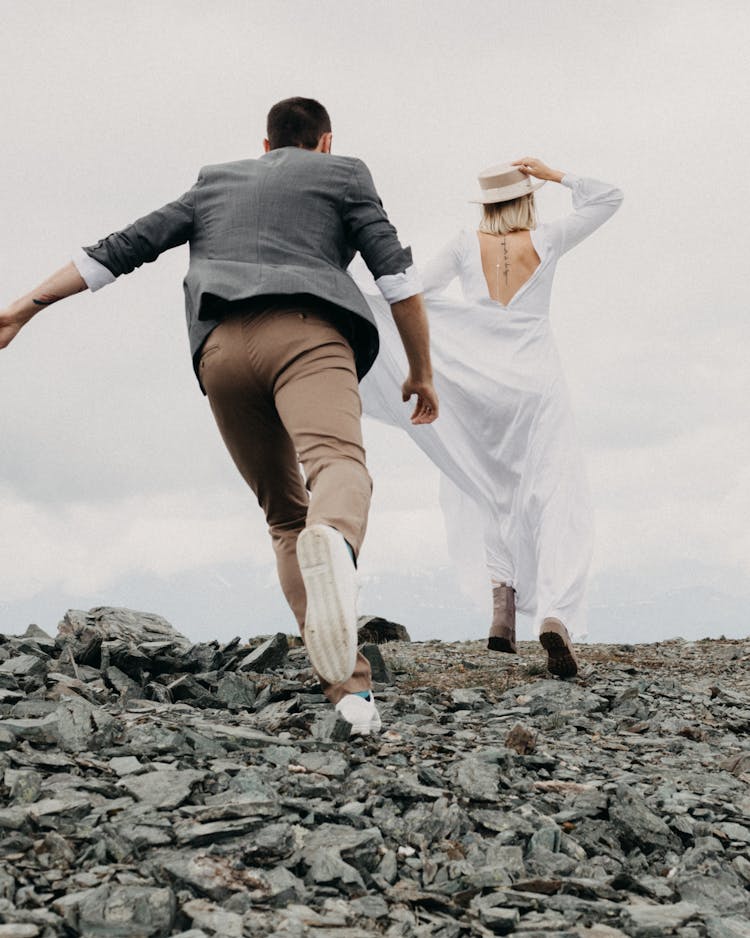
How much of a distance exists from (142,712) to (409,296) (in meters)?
2.32

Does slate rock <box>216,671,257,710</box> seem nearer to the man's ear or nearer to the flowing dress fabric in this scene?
the flowing dress fabric

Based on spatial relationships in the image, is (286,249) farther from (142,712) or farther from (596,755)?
(596,755)

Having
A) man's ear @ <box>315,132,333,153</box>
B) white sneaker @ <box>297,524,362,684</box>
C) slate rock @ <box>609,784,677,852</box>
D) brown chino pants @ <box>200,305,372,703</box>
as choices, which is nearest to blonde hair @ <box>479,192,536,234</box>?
man's ear @ <box>315,132,333,153</box>

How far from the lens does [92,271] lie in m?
4.75

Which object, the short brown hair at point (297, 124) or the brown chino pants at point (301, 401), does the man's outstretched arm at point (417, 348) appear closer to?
the brown chino pants at point (301, 401)

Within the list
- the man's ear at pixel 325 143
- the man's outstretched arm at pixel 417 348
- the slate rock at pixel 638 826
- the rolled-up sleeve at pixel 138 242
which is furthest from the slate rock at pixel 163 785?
the man's ear at pixel 325 143

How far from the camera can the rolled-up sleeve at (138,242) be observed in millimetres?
4680

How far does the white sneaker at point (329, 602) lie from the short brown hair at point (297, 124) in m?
2.14

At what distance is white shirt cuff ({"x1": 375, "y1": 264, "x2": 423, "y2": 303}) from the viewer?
447cm

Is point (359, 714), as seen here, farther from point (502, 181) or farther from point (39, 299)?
point (502, 181)

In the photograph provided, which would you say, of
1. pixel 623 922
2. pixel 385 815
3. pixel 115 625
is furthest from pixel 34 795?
pixel 115 625

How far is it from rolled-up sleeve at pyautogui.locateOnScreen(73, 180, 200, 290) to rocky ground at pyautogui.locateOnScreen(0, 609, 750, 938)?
202 cm

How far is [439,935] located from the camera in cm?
268

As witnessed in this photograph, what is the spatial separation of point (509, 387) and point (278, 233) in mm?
3539
